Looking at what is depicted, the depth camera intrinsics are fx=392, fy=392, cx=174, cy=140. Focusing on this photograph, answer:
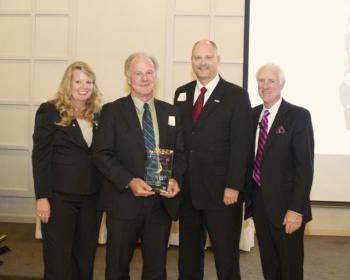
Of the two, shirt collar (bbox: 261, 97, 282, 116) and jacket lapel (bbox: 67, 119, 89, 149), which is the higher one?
shirt collar (bbox: 261, 97, 282, 116)

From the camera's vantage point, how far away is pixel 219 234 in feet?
8.50

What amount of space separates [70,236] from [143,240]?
17.4 inches

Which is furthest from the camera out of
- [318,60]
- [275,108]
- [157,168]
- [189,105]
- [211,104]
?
[318,60]

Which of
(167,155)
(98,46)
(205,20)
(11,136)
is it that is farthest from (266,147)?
(11,136)

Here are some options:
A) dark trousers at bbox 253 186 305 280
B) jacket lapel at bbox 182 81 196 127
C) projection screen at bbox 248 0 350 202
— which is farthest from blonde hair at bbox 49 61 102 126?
projection screen at bbox 248 0 350 202

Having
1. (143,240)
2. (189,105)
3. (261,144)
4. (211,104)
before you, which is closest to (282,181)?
(261,144)

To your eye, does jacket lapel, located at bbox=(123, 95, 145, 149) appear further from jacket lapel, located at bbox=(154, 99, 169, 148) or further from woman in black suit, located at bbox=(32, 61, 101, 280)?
woman in black suit, located at bbox=(32, 61, 101, 280)

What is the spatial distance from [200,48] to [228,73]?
1988mm

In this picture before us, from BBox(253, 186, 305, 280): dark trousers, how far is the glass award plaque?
2.12 ft

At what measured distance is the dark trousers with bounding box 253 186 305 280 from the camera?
2367mm

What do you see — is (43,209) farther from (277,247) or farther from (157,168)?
(277,247)

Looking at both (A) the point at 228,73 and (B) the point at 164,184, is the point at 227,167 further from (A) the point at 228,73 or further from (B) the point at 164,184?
(A) the point at 228,73

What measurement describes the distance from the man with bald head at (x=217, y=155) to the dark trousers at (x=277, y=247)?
181 mm

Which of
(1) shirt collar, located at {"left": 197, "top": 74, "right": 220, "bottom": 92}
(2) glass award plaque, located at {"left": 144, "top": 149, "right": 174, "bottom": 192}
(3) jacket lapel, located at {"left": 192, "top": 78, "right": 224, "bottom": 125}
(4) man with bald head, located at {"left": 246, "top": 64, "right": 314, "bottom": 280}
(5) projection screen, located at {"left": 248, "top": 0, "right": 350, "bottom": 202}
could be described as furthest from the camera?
(5) projection screen, located at {"left": 248, "top": 0, "right": 350, "bottom": 202}
